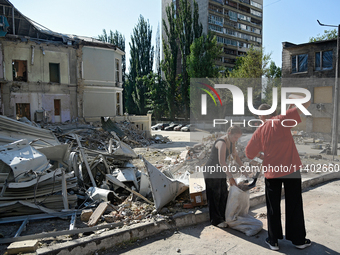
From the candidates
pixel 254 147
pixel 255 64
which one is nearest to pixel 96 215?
pixel 254 147

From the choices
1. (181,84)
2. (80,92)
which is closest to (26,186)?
(80,92)

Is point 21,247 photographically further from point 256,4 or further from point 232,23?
point 256,4

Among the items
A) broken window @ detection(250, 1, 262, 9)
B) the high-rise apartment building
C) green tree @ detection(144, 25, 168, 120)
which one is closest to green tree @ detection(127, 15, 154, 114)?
green tree @ detection(144, 25, 168, 120)

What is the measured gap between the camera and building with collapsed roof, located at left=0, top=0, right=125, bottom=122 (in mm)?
18844

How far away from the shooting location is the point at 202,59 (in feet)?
109

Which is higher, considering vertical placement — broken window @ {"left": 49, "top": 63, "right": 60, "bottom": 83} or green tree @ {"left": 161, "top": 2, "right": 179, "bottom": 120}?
green tree @ {"left": 161, "top": 2, "right": 179, "bottom": 120}

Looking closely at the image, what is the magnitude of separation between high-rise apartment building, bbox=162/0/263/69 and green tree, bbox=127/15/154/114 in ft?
43.8

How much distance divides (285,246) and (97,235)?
2492mm

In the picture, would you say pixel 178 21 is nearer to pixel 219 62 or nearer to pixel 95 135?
pixel 219 62

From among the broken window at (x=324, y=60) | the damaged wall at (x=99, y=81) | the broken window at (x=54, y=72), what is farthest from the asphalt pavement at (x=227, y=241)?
the broken window at (x=324, y=60)

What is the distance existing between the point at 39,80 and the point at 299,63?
71.5ft

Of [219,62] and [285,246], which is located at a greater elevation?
[219,62]

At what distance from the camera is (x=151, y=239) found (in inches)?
151

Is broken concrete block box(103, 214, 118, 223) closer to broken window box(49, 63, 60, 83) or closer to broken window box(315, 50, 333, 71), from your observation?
broken window box(49, 63, 60, 83)
